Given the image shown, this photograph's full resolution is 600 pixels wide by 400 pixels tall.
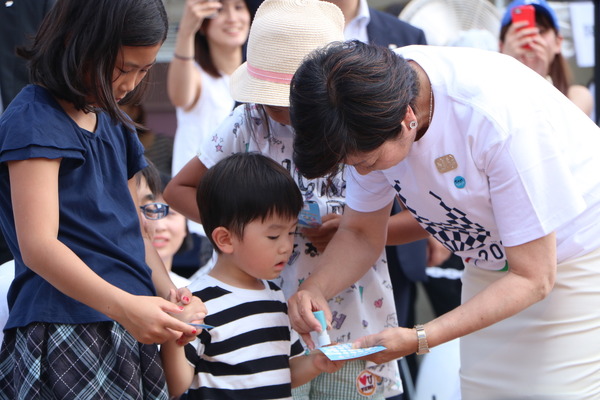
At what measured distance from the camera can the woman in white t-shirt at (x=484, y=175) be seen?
180cm

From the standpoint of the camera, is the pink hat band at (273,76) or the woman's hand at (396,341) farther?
the pink hat band at (273,76)

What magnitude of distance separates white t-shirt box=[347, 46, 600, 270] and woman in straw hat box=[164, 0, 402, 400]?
0.33m

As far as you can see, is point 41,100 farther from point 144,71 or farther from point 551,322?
point 551,322

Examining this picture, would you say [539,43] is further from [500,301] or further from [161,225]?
[500,301]

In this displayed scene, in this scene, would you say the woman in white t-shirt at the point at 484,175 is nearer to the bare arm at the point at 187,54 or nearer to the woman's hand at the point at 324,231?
the woman's hand at the point at 324,231

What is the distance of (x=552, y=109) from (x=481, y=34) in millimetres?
2227

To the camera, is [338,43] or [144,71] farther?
[144,71]

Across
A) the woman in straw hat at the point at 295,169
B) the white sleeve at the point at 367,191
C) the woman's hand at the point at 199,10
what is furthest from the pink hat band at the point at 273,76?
the woman's hand at the point at 199,10

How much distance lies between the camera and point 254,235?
7.24 feet

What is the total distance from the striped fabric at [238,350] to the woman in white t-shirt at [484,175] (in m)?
0.09

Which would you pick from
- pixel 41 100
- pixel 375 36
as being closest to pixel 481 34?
pixel 375 36

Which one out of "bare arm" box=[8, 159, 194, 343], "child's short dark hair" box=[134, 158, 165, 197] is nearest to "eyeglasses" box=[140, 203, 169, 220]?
"child's short dark hair" box=[134, 158, 165, 197]

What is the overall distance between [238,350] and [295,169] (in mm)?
550

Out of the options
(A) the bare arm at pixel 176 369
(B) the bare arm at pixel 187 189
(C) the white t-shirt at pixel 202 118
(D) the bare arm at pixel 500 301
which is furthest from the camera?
(C) the white t-shirt at pixel 202 118
